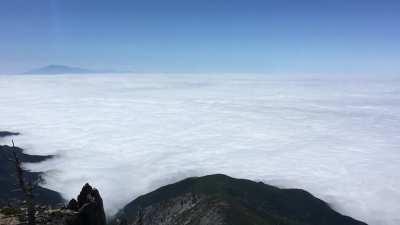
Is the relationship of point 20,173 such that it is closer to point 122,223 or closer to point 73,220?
point 73,220

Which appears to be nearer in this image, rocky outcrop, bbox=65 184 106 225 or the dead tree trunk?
the dead tree trunk

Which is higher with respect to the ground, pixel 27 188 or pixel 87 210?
pixel 27 188

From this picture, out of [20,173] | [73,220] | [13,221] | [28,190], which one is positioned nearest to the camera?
[28,190]

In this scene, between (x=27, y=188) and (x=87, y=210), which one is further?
(x=87, y=210)

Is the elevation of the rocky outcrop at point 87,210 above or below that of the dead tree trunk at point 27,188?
below

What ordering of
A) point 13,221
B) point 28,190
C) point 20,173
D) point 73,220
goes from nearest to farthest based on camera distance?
1. point 28,190
2. point 20,173
3. point 13,221
4. point 73,220

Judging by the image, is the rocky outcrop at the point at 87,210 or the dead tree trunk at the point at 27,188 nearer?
the dead tree trunk at the point at 27,188

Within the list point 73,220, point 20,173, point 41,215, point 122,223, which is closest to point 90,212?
point 73,220

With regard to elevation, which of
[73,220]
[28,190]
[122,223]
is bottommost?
[122,223]
